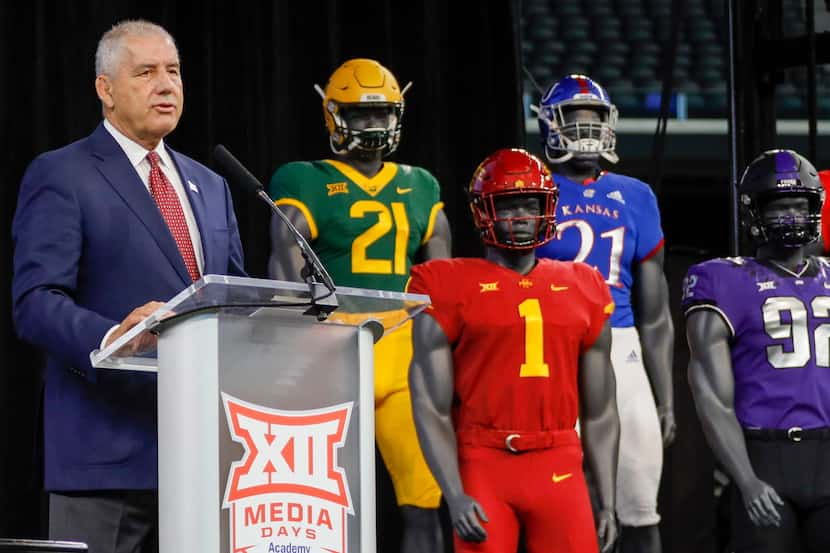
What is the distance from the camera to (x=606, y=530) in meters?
3.96

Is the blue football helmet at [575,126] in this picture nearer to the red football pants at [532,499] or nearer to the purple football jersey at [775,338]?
the purple football jersey at [775,338]

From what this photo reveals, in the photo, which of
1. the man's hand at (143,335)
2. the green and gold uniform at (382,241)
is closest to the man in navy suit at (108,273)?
the man's hand at (143,335)

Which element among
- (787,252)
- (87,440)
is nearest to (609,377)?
(787,252)

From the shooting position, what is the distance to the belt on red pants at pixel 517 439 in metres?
3.87

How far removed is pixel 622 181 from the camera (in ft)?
15.9

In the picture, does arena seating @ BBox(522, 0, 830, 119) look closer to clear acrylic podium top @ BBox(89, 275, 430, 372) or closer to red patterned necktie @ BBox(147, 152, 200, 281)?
red patterned necktie @ BBox(147, 152, 200, 281)

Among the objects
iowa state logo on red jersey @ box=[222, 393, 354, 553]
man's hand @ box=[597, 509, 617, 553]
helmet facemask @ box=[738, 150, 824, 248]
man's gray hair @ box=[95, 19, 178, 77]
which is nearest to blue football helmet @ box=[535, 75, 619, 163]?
helmet facemask @ box=[738, 150, 824, 248]

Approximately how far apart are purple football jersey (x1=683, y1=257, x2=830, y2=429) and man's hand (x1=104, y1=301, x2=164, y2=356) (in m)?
2.28

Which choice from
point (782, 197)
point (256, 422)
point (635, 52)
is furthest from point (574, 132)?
point (635, 52)

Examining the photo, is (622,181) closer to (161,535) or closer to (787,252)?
(787,252)

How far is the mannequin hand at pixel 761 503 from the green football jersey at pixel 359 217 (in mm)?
1297

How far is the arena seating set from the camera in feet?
41.2

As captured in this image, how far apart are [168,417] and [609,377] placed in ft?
6.83

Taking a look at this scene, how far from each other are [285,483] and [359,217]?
253 cm
